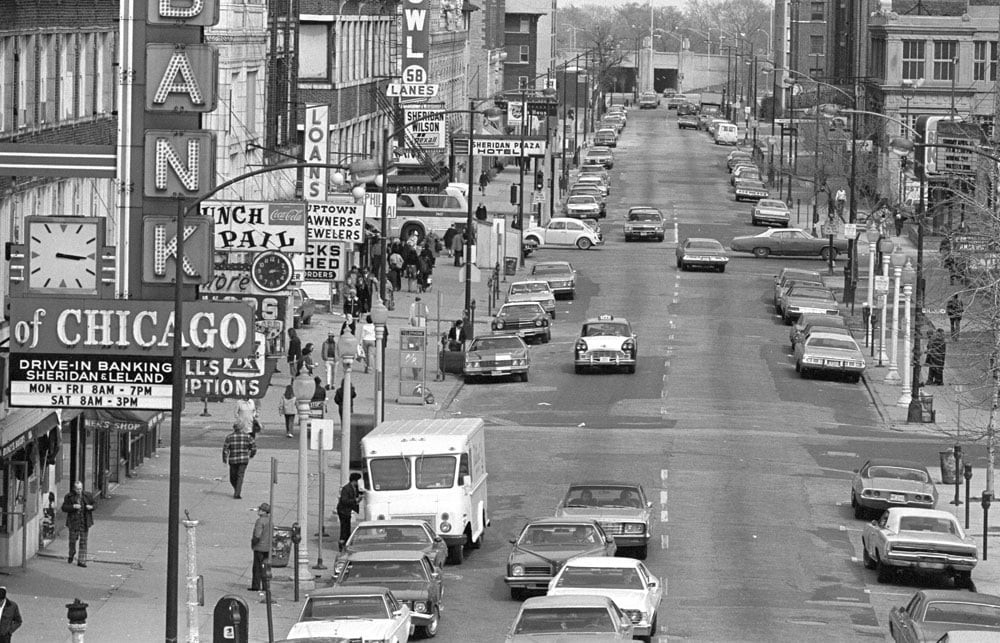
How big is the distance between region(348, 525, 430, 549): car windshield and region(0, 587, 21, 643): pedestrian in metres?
7.69

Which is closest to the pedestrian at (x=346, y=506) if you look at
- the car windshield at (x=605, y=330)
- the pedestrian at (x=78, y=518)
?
the pedestrian at (x=78, y=518)

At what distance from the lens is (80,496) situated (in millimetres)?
34344

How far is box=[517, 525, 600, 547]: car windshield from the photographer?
3328cm

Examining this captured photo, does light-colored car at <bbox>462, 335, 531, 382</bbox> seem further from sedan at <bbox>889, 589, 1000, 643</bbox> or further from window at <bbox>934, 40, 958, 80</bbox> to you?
window at <bbox>934, 40, 958, 80</bbox>

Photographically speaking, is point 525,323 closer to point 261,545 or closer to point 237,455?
point 237,455

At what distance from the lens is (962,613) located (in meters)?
27.6

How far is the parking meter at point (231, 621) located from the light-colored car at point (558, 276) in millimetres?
48668

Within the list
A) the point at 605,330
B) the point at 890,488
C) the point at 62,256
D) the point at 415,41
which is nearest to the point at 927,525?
the point at 890,488

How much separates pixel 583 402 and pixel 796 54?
143 metres

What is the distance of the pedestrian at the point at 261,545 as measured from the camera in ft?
106

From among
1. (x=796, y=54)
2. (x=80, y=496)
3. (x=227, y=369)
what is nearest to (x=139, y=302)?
(x=227, y=369)

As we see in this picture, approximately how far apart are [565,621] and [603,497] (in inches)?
432

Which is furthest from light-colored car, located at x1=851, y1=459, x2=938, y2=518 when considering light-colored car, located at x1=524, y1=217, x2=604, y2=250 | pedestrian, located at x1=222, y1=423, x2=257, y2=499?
light-colored car, located at x1=524, y1=217, x2=604, y2=250

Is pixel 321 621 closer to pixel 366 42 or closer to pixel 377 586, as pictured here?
pixel 377 586
